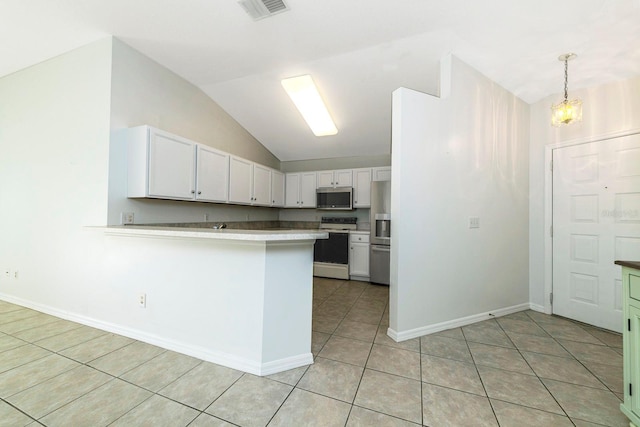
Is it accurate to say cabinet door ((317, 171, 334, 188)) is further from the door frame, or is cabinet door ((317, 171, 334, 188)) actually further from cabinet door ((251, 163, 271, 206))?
the door frame

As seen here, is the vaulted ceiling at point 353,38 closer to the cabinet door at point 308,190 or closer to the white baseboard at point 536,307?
the cabinet door at point 308,190

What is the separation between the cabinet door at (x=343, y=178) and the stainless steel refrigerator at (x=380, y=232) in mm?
617

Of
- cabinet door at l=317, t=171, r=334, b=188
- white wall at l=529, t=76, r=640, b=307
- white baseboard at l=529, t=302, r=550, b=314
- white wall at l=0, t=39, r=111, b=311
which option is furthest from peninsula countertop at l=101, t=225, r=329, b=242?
cabinet door at l=317, t=171, r=334, b=188

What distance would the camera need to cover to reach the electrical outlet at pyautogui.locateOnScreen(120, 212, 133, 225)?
8.52 feet

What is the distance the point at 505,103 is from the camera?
119 inches

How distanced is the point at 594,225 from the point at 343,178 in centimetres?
336

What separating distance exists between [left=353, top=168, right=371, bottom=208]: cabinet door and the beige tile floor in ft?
8.60

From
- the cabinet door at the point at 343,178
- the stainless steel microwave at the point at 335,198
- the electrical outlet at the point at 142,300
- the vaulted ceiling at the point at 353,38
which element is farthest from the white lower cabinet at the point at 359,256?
the electrical outlet at the point at 142,300

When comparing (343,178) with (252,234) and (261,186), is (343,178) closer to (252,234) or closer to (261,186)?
(261,186)

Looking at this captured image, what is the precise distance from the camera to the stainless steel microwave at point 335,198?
4.73m

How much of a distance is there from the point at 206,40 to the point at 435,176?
2691 mm

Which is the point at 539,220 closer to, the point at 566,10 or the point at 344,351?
the point at 566,10

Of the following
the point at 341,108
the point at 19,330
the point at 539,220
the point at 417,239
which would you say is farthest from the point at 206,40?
the point at 539,220

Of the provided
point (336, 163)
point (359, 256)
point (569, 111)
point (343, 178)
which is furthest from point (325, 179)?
point (569, 111)
